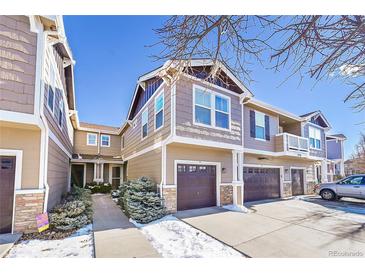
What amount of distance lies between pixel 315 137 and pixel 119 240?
16.0 metres

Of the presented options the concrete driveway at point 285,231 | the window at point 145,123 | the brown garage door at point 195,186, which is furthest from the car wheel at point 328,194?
the window at point 145,123

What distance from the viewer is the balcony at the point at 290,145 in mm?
11680

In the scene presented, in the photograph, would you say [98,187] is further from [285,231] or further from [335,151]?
[335,151]

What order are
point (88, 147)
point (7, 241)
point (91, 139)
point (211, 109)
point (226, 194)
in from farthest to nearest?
point (91, 139) < point (88, 147) < point (226, 194) < point (211, 109) < point (7, 241)

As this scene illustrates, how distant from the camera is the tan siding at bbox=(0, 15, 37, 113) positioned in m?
4.40

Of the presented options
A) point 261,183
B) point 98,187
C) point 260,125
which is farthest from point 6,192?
point 260,125

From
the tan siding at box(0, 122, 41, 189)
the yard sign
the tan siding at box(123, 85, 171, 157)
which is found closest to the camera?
the tan siding at box(0, 122, 41, 189)

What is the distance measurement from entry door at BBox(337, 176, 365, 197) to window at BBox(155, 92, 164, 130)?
10.8 meters

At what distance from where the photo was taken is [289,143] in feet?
39.1

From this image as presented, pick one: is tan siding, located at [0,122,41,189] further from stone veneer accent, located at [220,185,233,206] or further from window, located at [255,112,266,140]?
window, located at [255,112,266,140]

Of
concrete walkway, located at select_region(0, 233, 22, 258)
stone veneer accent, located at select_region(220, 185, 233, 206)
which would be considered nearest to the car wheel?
stone veneer accent, located at select_region(220, 185, 233, 206)
